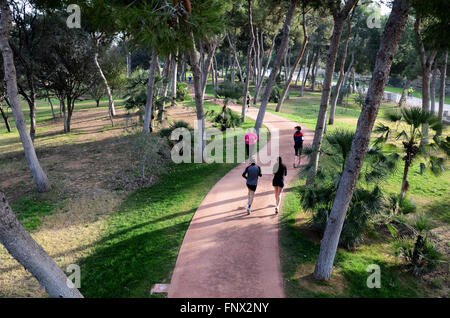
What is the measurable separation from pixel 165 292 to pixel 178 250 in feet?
4.73

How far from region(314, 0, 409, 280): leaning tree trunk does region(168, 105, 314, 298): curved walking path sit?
3.58 feet

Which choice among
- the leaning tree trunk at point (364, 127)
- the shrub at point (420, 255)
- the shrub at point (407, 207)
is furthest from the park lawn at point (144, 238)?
the shrub at point (407, 207)

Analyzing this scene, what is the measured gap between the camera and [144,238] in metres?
7.63

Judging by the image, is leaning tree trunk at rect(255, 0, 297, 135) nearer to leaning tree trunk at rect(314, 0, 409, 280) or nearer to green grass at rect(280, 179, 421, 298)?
green grass at rect(280, 179, 421, 298)

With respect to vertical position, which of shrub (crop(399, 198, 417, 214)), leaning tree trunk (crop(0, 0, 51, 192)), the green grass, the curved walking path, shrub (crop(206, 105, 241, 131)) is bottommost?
the green grass

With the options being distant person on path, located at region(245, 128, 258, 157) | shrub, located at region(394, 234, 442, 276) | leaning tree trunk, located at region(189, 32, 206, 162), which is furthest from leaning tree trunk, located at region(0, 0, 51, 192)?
shrub, located at region(394, 234, 442, 276)

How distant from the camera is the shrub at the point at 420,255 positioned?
6.41 m

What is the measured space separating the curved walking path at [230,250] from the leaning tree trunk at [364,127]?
3.58ft

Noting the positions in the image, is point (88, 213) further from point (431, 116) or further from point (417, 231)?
point (431, 116)

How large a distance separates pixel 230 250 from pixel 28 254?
3.86 metres

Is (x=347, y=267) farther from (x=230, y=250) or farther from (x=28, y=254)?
(x=28, y=254)

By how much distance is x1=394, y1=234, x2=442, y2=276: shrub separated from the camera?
6414 millimetres

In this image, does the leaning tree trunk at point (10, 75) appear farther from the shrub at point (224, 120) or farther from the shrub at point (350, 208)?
the shrub at point (224, 120)
